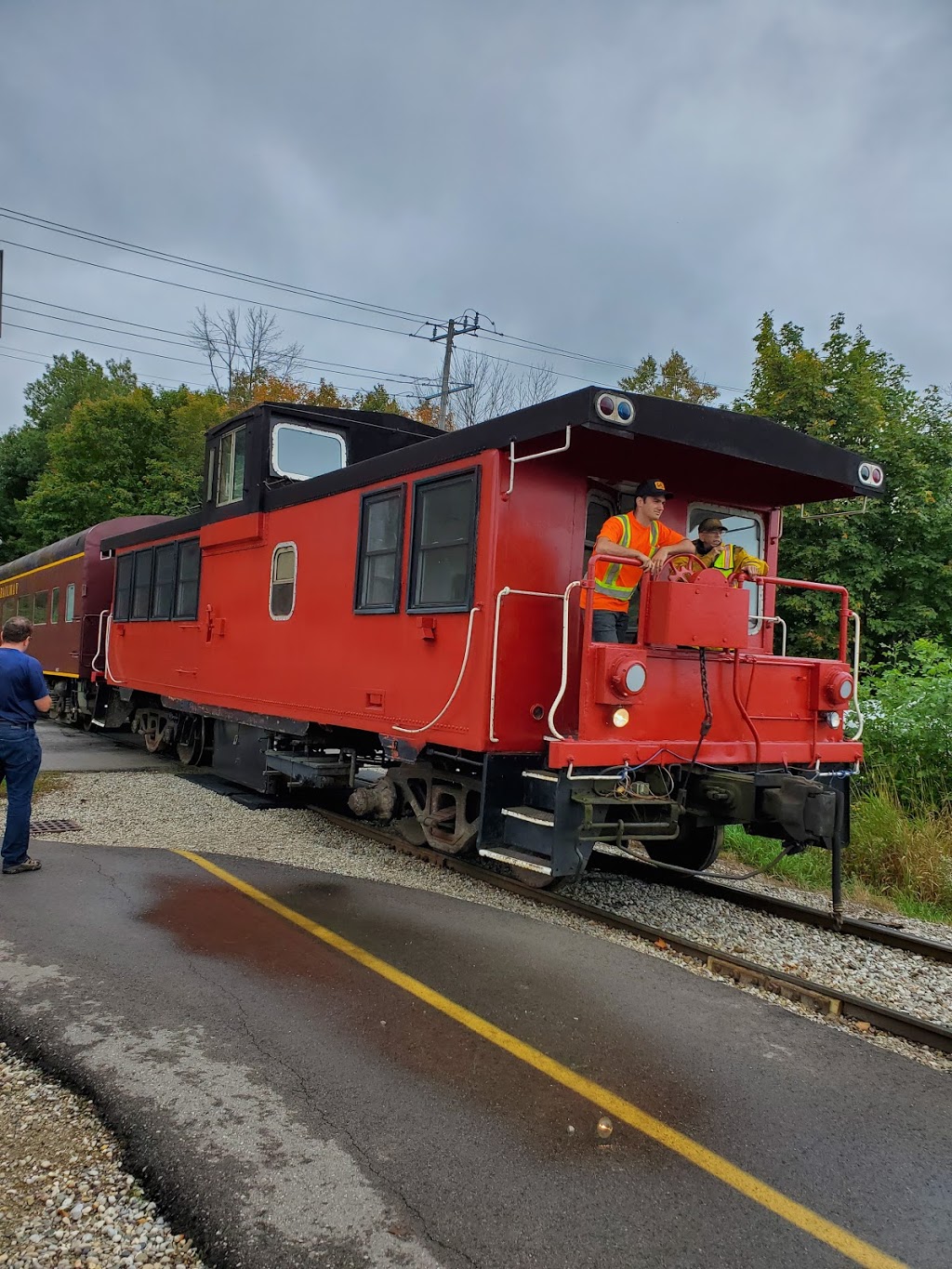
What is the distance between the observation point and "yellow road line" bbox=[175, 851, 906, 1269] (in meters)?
2.63

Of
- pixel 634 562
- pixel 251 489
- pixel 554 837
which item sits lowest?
A: pixel 554 837

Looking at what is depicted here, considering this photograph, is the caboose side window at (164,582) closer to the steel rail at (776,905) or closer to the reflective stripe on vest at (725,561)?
the steel rail at (776,905)

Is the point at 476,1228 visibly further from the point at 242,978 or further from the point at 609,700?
the point at 609,700

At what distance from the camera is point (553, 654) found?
19.3 ft

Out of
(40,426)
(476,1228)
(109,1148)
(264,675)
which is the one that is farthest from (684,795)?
(40,426)

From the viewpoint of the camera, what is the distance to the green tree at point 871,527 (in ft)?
46.8

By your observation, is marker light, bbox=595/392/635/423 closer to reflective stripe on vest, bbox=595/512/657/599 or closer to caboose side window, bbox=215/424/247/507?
reflective stripe on vest, bbox=595/512/657/599

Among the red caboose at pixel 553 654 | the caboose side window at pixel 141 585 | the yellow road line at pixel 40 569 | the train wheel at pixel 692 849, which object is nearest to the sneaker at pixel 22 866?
the red caboose at pixel 553 654

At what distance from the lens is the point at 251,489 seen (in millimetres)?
8789

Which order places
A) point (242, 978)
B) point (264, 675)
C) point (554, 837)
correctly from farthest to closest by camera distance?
point (264, 675)
point (554, 837)
point (242, 978)

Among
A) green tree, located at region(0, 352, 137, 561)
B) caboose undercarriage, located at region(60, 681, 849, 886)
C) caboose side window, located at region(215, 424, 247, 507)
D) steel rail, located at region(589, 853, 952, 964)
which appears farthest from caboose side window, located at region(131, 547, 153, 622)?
green tree, located at region(0, 352, 137, 561)

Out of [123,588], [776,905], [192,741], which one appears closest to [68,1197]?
[776,905]

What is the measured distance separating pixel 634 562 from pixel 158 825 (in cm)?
509

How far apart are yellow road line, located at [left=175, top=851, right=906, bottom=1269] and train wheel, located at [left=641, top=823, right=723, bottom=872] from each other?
8.82 feet
